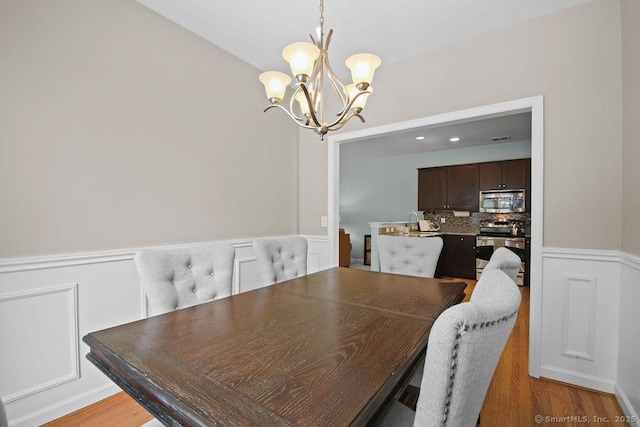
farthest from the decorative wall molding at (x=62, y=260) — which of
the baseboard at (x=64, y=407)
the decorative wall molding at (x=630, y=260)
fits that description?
the decorative wall molding at (x=630, y=260)

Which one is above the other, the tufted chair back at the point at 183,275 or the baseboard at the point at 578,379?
the tufted chair back at the point at 183,275

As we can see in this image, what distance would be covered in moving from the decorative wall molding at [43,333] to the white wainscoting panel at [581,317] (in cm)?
313

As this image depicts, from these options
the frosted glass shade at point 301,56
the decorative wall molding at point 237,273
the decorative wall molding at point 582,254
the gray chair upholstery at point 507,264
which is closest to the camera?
the gray chair upholstery at point 507,264

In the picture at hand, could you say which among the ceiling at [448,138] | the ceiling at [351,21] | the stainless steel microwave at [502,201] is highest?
the ceiling at [351,21]

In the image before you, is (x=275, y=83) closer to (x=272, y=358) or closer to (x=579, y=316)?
(x=272, y=358)

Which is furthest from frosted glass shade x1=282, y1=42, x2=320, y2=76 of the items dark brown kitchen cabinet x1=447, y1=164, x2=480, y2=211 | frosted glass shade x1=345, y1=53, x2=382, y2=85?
dark brown kitchen cabinet x1=447, y1=164, x2=480, y2=211

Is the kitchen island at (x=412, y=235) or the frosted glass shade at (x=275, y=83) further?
the kitchen island at (x=412, y=235)

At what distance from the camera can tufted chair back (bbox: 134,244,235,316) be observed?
138cm

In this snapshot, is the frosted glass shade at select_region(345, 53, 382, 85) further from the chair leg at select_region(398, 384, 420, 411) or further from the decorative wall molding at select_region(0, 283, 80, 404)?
the decorative wall molding at select_region(0, 283, 80, 404)

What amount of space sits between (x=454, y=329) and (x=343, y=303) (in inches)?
35.0

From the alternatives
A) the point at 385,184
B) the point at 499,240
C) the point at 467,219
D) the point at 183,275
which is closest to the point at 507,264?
the point at 183,275

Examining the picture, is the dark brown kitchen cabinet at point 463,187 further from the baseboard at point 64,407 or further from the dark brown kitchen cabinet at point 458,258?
the baseboard at point 64,407

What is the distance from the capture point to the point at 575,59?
1978 millimetres

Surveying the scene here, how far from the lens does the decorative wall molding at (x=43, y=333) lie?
4.88ft
